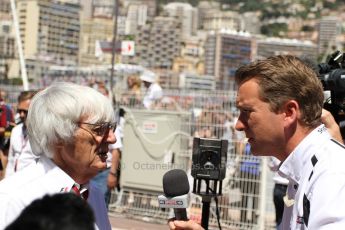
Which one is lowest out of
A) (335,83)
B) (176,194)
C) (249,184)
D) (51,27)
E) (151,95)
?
(249,184)

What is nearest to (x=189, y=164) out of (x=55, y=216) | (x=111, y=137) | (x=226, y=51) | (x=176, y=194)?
(x=111, y=137)

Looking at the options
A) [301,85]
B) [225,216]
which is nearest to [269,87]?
[301,85]

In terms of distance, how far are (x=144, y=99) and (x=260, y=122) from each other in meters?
8.78

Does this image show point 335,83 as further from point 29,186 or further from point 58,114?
point 29,186

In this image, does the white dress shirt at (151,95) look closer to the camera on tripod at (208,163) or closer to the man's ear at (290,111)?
the camera on tripod at (208,163)

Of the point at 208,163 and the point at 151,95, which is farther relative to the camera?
the point at 151,95

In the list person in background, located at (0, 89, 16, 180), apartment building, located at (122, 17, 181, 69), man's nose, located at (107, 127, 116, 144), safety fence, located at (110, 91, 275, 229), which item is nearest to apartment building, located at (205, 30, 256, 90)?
apartment building, located at (122, 17, 181, 69)

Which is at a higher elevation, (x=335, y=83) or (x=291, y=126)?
(x=335, y=83)

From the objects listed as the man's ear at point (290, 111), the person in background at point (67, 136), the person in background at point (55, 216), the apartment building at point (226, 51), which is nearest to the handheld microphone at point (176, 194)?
the person in background at point (67, 136)

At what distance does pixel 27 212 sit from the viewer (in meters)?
1.56

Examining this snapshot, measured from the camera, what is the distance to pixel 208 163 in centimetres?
351

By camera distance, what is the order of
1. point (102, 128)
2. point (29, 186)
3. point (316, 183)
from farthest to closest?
point (102, 128), point (29, 186), point (316, 183)

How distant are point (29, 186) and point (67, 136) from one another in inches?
12.1

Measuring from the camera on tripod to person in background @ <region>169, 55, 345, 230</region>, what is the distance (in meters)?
0.55
